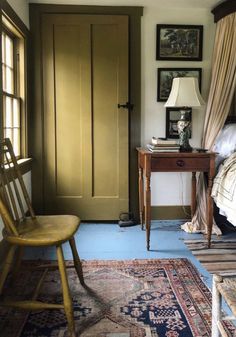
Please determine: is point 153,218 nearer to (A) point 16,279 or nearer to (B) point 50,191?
(B) point 50,191

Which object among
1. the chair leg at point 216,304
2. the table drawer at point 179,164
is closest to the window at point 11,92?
the table drawer at point 179,164

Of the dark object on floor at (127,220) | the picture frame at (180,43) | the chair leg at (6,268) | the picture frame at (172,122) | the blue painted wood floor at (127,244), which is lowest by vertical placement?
the blue painted wood floor at (127,244)

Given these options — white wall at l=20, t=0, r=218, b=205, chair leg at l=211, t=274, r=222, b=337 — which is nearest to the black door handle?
white wall at l=20, t=0, r=218, b=205

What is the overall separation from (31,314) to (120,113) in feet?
7.40

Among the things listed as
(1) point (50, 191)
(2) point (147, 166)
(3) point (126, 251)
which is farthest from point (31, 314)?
(1) point (50, 191)

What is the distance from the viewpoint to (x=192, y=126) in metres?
3.80

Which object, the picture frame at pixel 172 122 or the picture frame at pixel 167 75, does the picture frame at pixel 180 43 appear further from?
the picture frame at pixel 172 122

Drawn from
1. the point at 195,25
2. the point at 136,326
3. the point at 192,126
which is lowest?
the point at 136,326

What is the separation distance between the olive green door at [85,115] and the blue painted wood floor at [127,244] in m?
0.33

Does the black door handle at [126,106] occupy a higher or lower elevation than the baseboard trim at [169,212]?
higher

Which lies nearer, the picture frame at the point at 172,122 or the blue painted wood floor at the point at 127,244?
the blue painted wood floor at the point at 127,244

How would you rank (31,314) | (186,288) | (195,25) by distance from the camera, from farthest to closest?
(195,25) → (186,288) → (31,314)

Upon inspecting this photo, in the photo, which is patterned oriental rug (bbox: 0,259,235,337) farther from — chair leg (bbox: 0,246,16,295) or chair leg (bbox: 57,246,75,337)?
chair leg (bbox: 0,246,16,295)

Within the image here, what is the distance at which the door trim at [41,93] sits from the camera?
3.60 metres
